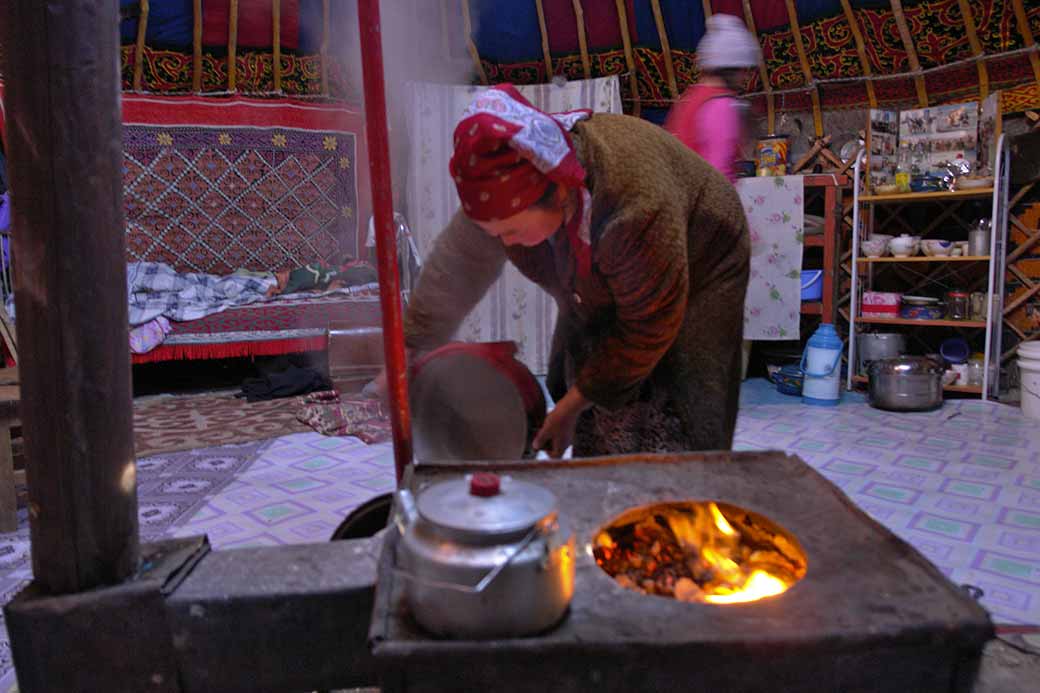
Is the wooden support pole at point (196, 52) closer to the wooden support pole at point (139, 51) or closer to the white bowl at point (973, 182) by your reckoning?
the wooden support pole at point (139, 51)

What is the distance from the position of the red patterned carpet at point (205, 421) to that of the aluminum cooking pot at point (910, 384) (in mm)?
2657

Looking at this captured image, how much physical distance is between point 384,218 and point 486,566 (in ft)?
1.61

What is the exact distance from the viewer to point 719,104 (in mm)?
1642

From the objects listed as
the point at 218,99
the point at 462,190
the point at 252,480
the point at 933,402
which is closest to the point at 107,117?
the point at 462,190

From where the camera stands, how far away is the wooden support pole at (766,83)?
3781 mm

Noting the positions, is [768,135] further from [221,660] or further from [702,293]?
[221,660]

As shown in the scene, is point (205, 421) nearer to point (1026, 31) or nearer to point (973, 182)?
point (973, 182)

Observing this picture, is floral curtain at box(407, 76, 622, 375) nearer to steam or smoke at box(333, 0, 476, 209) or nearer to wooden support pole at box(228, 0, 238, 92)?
steam or smoke at box(333, 0, 476, 209)

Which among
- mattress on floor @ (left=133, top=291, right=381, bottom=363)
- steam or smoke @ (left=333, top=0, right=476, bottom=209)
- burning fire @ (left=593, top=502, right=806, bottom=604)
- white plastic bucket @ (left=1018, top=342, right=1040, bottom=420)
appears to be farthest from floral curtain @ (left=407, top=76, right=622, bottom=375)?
burning fire @ (left=593, top=502, right=806, bottom=604)

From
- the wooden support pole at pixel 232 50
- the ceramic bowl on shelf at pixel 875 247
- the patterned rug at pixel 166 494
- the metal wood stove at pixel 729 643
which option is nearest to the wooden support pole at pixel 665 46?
the ceramic bowl on shelf at pixel 875 247

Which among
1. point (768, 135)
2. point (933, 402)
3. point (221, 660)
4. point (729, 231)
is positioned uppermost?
point (768, 135)

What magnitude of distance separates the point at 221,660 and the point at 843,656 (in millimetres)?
549

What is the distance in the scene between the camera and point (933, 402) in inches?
122

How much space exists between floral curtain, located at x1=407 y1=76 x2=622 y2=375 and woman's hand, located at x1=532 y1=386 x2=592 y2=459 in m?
2.69
